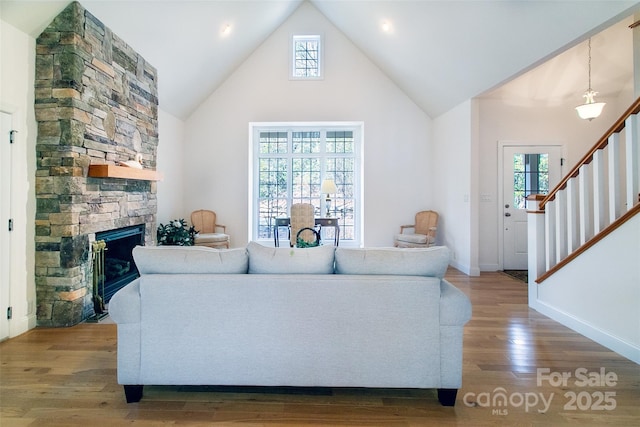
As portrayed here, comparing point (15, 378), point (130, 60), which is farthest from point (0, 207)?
point (130, 60)

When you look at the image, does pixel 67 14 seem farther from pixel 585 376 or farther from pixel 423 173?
pixel 423 173

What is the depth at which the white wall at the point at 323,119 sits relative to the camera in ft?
19.8

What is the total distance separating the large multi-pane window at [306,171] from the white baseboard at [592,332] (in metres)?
3.67

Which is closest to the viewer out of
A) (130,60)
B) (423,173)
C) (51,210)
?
(51,210)

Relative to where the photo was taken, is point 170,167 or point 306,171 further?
point 306,171

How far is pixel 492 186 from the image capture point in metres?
5.17

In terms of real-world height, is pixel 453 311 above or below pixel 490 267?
above

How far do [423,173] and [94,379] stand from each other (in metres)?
5.68

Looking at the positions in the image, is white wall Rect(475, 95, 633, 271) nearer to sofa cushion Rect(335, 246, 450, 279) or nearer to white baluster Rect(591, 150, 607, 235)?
white baluster Rect(591, 150, 607, 235)

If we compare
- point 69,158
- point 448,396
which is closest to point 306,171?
point 69,158

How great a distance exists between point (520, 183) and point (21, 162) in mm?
6277

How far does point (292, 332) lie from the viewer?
178 cm

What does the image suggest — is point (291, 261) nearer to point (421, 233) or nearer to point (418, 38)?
point (418, 38)

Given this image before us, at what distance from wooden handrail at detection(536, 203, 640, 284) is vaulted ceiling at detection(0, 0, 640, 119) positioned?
1603 mm
